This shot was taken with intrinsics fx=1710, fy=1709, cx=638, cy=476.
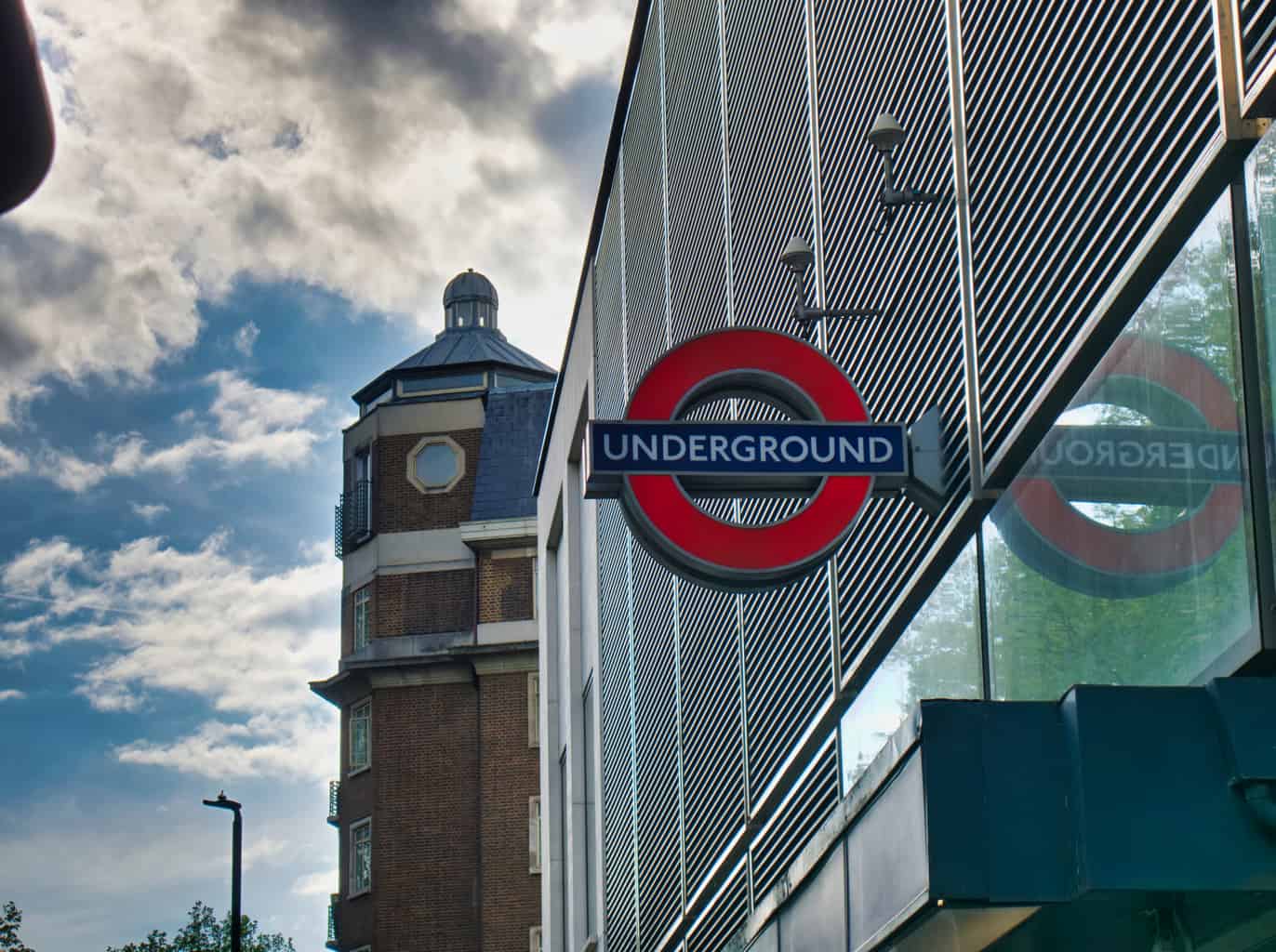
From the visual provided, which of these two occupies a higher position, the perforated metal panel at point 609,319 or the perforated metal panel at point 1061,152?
the perforated metal panel at point 609,319

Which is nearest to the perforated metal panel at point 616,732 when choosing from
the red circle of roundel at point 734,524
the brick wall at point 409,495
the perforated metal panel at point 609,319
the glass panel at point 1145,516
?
the perforated metal panel at point 609,319

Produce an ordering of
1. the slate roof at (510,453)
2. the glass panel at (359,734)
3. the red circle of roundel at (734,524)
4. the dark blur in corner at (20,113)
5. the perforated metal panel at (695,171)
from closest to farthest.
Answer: the dark blur in corner at (20,113), the red circle of roundel at (734,524), the perforated metal panel at (695,171), the slate roof at (510,453), the glass panel at (359,734)

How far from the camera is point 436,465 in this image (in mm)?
58219

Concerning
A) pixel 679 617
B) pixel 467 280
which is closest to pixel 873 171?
pixel 679 617

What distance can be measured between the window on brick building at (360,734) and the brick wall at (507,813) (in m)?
5.01

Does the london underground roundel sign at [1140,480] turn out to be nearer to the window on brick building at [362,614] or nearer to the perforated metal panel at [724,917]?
the perforated metal panel at [724,917]

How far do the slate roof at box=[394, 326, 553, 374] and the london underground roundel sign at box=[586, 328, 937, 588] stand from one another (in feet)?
A: 165

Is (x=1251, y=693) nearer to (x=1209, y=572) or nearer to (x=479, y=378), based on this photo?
(x=1209, y=572)

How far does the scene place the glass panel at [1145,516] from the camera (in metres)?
5.77

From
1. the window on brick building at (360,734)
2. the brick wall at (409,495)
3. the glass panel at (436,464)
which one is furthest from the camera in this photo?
the glass panel at (436,464)

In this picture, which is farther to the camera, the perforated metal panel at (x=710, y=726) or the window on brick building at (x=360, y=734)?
the window on brick building at (x=360, y=734)

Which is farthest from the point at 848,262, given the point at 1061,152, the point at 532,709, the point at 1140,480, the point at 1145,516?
the point at 532,709

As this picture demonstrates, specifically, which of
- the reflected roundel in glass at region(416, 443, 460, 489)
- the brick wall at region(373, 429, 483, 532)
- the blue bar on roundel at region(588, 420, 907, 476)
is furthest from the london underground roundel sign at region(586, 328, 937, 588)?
the reflected roundel in glass at region(416, 443, 460, 489)

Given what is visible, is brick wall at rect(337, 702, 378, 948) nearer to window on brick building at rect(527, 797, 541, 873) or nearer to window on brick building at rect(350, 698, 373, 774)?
window on brick building at rect(350, 698, 373, 774)
